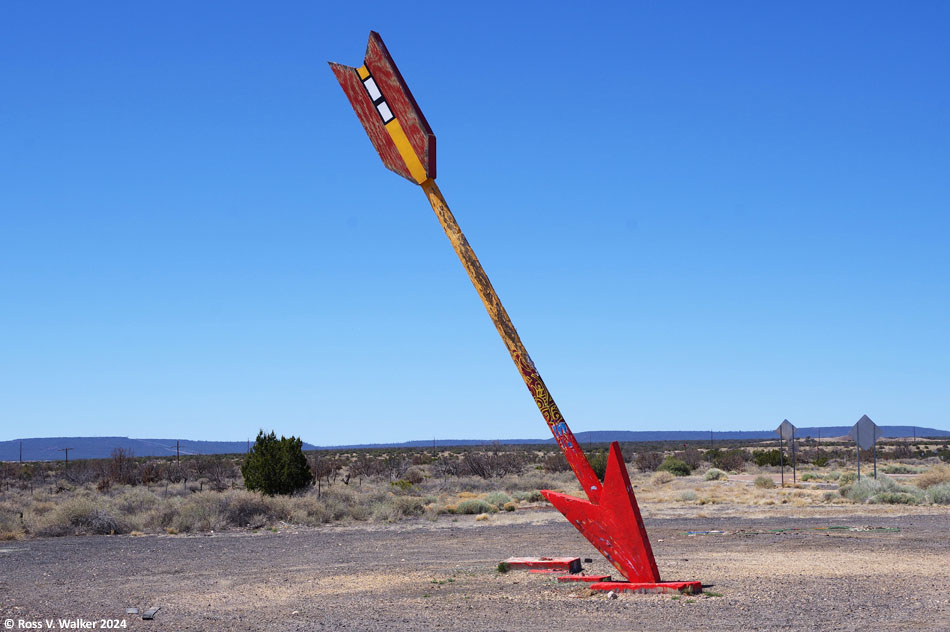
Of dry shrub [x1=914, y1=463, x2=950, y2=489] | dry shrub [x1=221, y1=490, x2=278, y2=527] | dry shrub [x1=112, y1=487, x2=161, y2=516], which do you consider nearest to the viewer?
dry shrub [x1=221, y1=490, x2=278, y2=527]

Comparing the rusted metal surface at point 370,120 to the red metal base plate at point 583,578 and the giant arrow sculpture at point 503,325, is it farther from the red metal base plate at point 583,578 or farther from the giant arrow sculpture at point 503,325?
the red metal base plate at point 583,578

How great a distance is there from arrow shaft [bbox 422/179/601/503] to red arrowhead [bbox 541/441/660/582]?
0.22 metres

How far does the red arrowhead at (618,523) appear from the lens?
10.9 m

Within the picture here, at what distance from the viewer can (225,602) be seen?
11.8 m

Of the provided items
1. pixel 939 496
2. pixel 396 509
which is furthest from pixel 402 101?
pixel 939 496

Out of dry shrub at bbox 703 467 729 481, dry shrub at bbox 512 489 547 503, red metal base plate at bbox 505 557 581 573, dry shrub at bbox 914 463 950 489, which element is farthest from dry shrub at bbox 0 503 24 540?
dry shrub at bbox 703 467 729 481

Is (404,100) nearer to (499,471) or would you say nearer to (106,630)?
(106,630)

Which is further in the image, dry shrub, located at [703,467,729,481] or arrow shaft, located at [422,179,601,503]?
dry shrub, located at [703,467,729,481]

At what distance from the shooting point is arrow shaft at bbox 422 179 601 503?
453 inches

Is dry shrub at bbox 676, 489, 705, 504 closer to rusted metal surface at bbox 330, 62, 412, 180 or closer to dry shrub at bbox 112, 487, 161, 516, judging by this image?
dry shrub at bbox 112, 487, 161, 516

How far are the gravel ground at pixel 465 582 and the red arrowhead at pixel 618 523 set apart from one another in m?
0.47

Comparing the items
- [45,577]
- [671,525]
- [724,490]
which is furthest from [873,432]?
[45,577]

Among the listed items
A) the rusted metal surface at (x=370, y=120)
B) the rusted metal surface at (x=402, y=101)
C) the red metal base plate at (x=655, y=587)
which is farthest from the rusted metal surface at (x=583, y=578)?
the rusted metal surface at (x=370, y=120)

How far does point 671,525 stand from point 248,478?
14.8 meters
